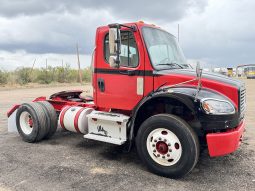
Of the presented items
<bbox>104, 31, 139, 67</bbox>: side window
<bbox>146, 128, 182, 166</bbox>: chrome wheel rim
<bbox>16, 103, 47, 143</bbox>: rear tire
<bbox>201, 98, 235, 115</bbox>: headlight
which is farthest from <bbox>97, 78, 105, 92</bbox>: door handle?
<bbox>201, 98, 235, 115</bbox>: headlight

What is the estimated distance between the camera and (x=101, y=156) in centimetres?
599

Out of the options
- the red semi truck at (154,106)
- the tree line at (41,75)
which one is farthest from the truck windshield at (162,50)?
the tree line at (41,75)

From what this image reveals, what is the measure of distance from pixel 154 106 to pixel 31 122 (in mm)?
3263

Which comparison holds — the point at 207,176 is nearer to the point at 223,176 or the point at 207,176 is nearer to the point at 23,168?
the point at 223,176

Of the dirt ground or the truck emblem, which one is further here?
the truck emblem

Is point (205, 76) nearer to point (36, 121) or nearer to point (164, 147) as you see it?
point (164, 147)

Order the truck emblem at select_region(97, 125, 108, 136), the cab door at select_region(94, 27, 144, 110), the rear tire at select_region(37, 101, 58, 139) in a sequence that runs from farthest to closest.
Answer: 1. the rear tire at select_region(37, 101, 58, 139)
2. the truck emblem at select_region(97, 125, 108, 136)
3. the cab door at select_region(94, 27, 144, 110)

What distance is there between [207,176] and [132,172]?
4.01 ft

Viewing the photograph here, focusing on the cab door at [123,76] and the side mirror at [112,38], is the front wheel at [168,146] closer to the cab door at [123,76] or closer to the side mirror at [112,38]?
the cab door at [123,76]

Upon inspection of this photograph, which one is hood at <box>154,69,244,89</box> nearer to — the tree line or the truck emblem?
the truck emblem

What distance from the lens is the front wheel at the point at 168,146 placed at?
461 cm

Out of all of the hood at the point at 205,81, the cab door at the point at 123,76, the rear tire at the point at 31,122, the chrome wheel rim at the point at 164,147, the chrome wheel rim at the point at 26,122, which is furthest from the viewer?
the chrome wheel rim at the point at 26,122

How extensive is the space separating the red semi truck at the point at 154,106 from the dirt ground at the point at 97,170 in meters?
0.33

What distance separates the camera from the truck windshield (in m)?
5.50
